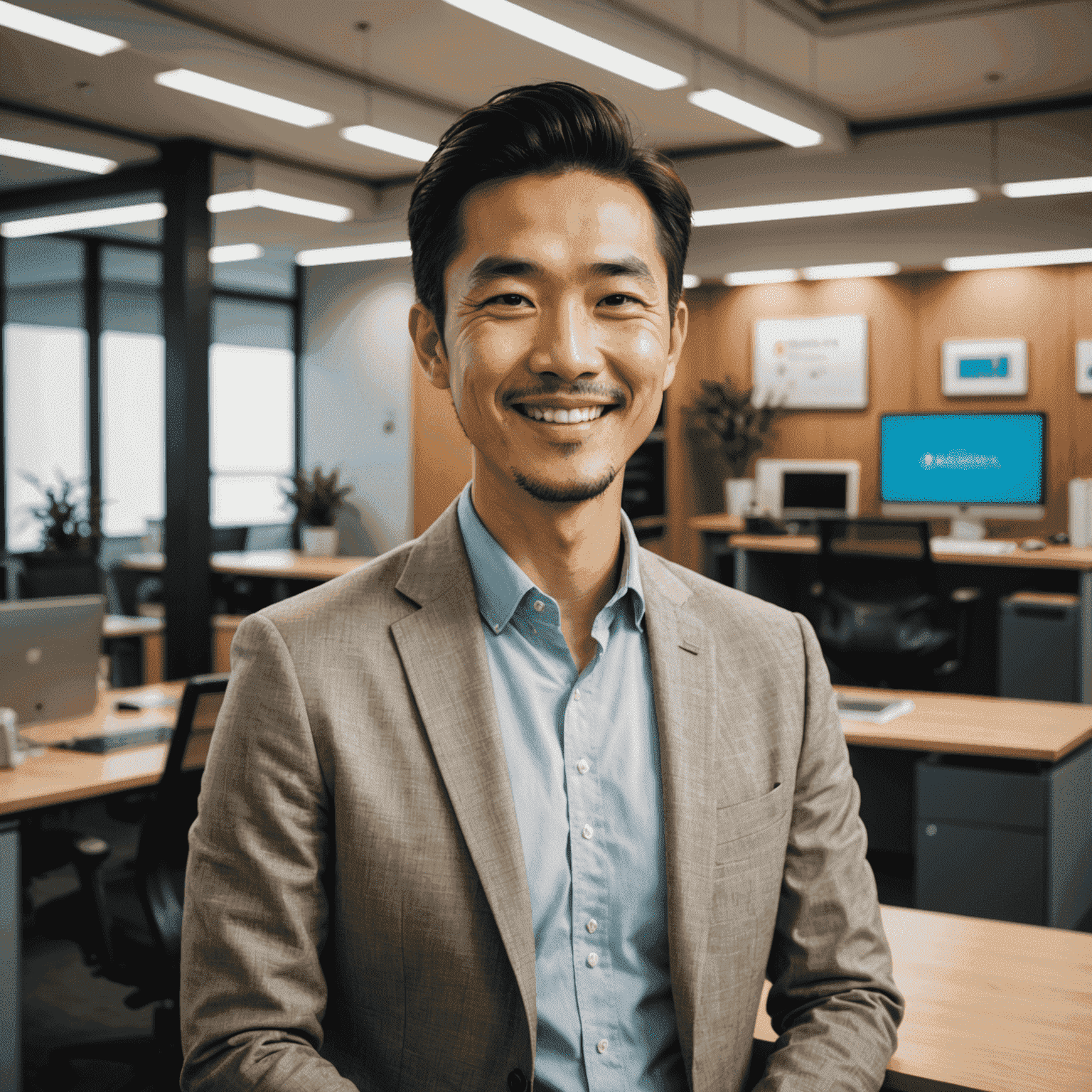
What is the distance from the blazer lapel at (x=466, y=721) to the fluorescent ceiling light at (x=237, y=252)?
802 centimetres

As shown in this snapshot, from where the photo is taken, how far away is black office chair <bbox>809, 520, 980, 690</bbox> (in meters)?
4.82

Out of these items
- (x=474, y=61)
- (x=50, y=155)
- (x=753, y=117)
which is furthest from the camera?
(x=474, y=61)

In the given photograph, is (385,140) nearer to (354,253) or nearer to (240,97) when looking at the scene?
(240,97)

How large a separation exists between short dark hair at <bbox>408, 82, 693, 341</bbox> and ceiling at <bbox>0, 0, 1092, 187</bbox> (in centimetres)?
385

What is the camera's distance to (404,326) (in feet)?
28.6

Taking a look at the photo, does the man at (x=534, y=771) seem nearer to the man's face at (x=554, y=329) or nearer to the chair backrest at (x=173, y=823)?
the man's face at (x=554, y=329)

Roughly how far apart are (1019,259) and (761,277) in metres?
1.78

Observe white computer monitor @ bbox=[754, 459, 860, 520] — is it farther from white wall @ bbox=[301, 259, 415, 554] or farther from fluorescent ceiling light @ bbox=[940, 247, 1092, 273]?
white wall @ bbox=[301, 259, 415, 554]

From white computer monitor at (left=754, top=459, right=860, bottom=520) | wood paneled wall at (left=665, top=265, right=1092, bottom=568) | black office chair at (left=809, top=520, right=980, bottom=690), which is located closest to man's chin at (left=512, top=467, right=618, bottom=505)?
black office chair at (left=809, top=520, right=980, bottom=690)

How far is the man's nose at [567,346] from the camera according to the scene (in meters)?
1.00

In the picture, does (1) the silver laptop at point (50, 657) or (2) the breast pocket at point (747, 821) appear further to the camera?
(1) the silver laptop at point (50, 657)

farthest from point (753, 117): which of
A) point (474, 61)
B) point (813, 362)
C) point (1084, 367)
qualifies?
point (1084, 367)

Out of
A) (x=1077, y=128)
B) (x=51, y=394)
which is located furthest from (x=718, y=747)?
(x=51, y=394)

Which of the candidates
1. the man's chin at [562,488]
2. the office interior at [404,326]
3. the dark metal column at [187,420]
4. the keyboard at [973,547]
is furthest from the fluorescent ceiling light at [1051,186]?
the man's chin at [562,488]
